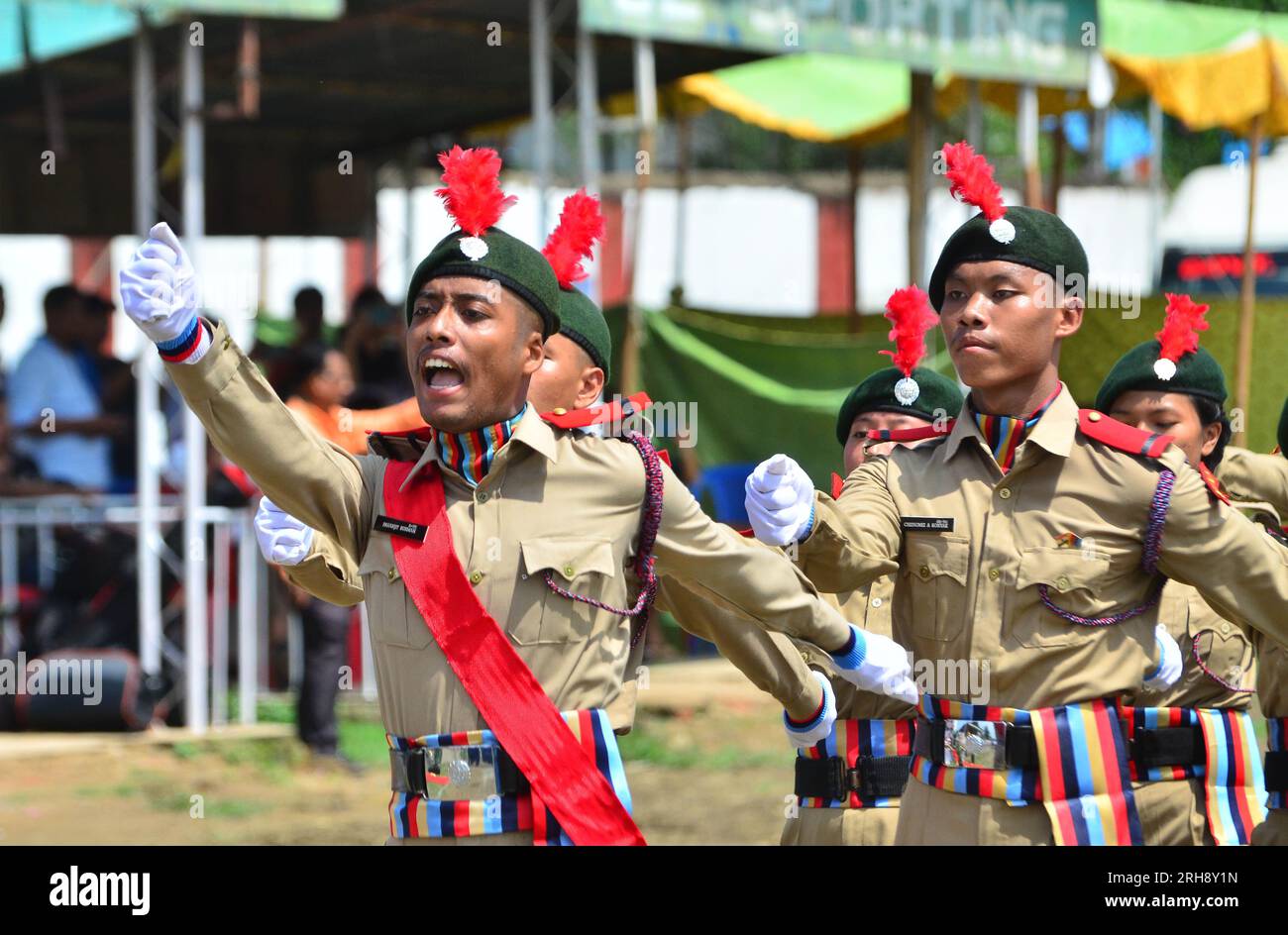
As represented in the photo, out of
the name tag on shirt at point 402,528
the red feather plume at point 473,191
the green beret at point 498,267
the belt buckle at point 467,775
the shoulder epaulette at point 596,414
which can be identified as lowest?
the belt buckle at point 467,775

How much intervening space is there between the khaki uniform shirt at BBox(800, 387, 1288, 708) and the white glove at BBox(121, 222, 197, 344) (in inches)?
57.4

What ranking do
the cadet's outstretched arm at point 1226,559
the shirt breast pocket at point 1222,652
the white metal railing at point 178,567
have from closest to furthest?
the cadet's outstretched arm at point 1226,559, the shirt breast pocket at point 1222,652, the white metal railing at point 178,567

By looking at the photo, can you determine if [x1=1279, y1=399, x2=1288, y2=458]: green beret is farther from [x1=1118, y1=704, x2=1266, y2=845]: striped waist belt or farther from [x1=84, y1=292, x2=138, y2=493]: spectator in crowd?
[x1=84, y1=292, x2=138, y2=493]: spectator in crowd

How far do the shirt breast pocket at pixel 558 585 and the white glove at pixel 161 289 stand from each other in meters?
0.89

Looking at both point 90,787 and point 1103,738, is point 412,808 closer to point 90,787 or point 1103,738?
point 1103,738

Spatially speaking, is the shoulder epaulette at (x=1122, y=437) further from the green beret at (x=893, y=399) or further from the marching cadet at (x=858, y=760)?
the green beret at (x=893, y=399)

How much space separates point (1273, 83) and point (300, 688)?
24.2 ft

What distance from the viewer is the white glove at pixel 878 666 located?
4047mm

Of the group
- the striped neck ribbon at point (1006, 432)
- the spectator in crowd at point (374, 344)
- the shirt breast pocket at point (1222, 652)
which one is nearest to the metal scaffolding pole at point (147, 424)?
the spectator in crowd at point (374, 344)

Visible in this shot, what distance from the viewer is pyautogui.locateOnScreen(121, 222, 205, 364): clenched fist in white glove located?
129 inches

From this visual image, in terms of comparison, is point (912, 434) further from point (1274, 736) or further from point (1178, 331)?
point (1274, 736)

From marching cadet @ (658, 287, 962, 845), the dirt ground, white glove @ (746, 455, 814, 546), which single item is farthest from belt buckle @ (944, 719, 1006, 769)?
the dirt ground

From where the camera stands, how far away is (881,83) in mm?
15781

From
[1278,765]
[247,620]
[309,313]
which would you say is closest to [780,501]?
[1278,765]
